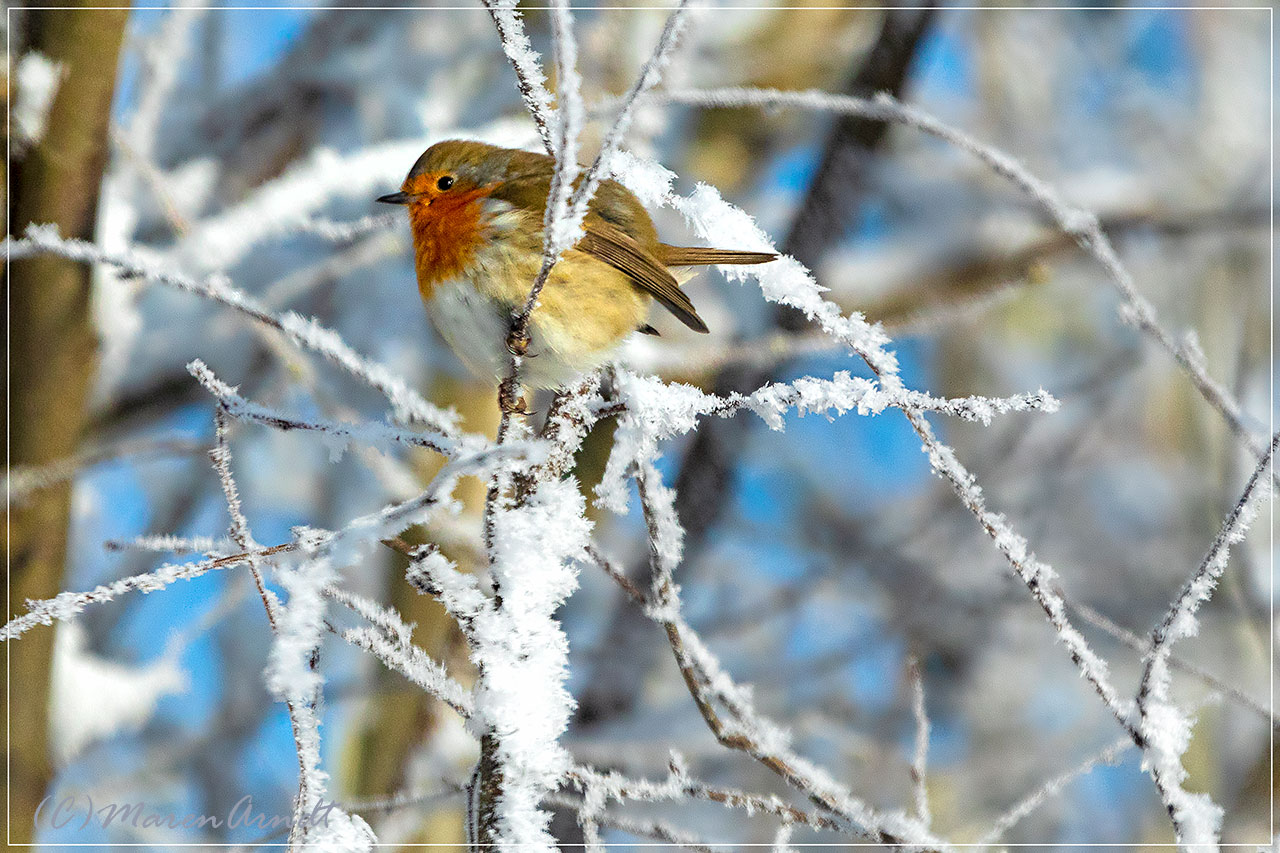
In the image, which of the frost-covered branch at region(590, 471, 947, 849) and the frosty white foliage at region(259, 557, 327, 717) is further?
the frost-covered branch at region(590, 471, 947, 849)

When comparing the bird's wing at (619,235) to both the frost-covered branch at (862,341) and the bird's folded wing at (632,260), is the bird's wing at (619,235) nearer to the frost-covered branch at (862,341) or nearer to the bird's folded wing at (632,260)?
the bird's folded wing at (632,260)

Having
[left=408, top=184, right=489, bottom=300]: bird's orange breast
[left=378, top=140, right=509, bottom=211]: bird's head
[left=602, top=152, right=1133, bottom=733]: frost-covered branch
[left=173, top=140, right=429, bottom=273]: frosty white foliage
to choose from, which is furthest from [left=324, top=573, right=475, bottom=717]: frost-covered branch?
[left=173, top=140, right=429, bottom=273]: frosty white foliage

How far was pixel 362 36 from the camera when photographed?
2.99 meters

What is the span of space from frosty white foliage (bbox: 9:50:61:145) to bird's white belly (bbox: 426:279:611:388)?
866 mm

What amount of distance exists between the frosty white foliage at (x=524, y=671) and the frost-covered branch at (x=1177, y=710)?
0.50 m

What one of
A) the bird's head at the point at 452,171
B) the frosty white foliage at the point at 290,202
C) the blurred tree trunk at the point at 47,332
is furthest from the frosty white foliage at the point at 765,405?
the blurred tree trunk at the point at 47,332

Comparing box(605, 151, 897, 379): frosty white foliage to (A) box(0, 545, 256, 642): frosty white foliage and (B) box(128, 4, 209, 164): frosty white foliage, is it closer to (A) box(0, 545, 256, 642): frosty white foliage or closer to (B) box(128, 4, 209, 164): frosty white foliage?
(A) box(0, 545, 256, 642): frosty white foliage

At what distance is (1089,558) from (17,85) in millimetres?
4291

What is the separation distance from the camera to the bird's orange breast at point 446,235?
5.11 ft

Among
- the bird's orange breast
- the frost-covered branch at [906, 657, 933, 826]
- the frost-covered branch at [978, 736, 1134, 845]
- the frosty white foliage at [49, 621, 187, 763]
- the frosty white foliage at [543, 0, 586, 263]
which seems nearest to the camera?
the frosty white foliage at [543, 0, 586, 263]

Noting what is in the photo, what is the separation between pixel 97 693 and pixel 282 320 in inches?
69.7

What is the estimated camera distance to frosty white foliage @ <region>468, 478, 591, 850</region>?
0.77m

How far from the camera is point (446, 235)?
1.61 metres

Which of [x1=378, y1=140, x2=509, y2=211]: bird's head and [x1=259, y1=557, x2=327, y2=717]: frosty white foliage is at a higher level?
[x1=378, y1=140, x2=509, y2=211]: bird's head
